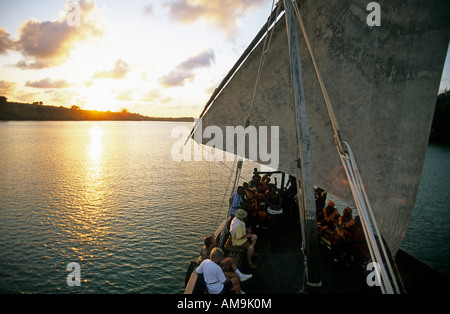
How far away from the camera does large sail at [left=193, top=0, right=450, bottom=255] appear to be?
3561 millimetres

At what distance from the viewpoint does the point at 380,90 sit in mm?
4113

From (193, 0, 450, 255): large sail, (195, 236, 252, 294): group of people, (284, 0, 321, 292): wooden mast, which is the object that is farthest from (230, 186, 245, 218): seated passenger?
(284, 0, 321, 292): wooden mast

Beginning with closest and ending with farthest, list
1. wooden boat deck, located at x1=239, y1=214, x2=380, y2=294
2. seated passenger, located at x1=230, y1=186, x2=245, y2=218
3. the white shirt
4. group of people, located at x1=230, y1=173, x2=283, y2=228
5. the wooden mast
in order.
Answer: the wooden mast
the white shirt
wooden boat deck, located at x1=239, y1=214, x2=380, y2=294
group of people, located at x1=230, y1=173, x2=283, y2=228
seated passenger, located at x1=230, y1=186, x2=245, y2=218

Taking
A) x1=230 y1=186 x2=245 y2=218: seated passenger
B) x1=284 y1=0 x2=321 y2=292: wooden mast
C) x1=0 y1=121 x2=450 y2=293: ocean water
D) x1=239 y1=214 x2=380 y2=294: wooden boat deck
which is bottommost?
x1=0 y1=121 x2=450 y2=293: ocean water

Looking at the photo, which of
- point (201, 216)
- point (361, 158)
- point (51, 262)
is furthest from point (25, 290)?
point (361, 158)

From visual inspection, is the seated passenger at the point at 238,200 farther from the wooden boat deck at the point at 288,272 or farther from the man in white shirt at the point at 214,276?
the man in white shirt at the point at 214,276

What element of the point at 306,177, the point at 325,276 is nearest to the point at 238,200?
the point at 325,276

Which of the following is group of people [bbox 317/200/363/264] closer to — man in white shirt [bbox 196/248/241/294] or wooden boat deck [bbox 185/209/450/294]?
wooden boat deck [bbox 185/209/450/294]

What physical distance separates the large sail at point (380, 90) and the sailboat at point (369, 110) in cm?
2

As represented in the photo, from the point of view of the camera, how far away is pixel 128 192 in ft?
73.3

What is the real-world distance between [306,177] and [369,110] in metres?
2.02

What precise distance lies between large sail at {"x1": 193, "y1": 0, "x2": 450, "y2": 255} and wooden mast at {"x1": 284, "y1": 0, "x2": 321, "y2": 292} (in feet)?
4.23
